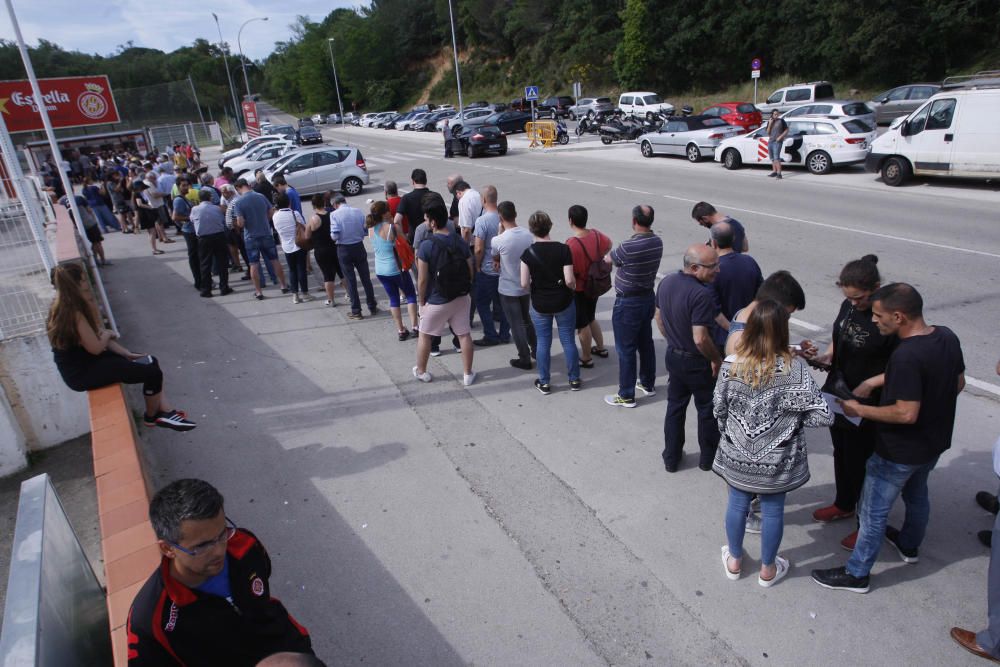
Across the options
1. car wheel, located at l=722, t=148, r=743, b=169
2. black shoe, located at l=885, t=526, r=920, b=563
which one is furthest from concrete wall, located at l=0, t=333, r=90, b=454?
car wheel, located at l=722, t=148, r=743, b=169

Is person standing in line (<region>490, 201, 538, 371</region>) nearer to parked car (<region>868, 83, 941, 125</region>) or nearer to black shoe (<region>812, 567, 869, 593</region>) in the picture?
black shoe (<region>812, 567, 869, 593</region>)

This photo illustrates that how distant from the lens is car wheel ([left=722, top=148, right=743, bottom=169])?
61.2ft

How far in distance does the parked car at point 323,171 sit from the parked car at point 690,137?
10353 mm

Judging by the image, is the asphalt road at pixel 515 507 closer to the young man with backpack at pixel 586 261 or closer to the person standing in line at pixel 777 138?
the young man with backpack at pixel 586 261

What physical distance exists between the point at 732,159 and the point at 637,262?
51.3 feet

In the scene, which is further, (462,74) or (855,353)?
(462,74)

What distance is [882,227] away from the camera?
10.9 m

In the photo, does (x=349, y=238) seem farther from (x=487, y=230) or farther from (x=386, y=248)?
(x=487, y=230)

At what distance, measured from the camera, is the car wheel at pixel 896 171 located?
14.2m

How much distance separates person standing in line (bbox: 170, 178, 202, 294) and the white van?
1476cm

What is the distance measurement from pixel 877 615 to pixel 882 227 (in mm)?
9615

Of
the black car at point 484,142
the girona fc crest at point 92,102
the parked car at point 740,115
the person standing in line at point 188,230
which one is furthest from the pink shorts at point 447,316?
the girona fc crest at point 92,102

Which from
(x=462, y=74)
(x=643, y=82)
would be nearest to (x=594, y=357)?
(x=643, y=82)

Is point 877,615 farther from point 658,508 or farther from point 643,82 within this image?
point 643,82
